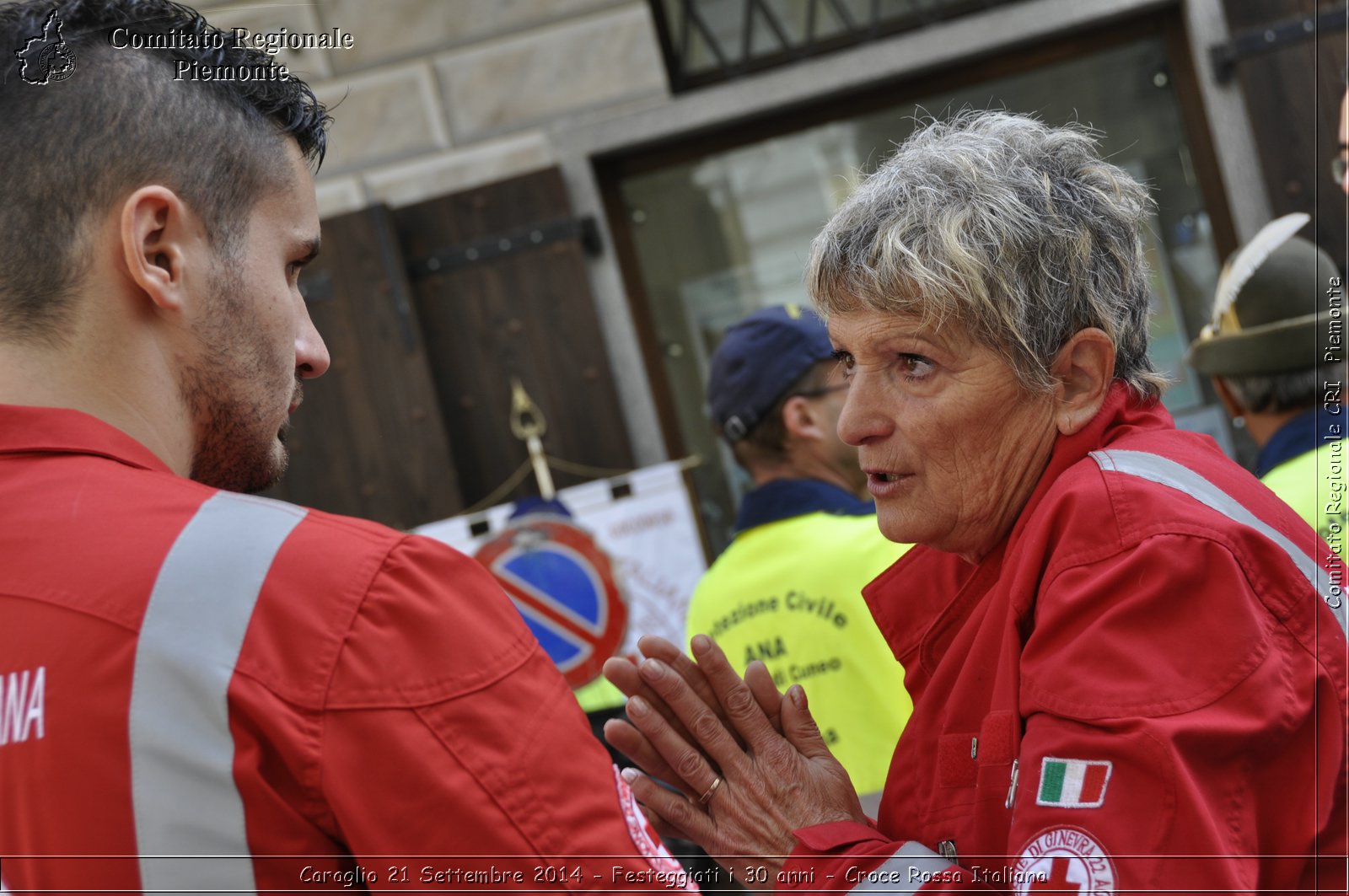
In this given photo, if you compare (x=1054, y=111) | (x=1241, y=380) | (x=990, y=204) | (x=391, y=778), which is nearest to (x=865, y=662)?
(x=1241, y=380)

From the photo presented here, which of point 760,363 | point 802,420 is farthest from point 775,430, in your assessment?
point 760,363

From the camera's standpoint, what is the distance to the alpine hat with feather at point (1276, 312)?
260cm

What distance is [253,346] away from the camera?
1321mm

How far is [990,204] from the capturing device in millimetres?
1521

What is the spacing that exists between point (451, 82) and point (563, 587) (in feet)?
7.40

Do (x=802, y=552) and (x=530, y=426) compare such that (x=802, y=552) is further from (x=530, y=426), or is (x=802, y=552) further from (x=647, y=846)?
(x=530, y=426)

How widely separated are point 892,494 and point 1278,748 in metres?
0.59

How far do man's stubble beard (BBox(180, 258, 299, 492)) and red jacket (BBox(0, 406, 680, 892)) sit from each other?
0.21 metres

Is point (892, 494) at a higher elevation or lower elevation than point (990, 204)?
lower

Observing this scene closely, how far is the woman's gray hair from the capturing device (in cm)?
150

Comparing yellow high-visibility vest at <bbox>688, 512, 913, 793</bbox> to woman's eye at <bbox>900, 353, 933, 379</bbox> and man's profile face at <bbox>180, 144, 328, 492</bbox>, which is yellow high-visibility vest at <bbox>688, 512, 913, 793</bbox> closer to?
woman's eye at <bbox>900, 353, 933, 379</bbox>

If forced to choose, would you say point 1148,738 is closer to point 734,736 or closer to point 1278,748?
point 1278,748

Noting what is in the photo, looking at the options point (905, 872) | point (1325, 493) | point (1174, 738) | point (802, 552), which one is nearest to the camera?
point (1174, 738)

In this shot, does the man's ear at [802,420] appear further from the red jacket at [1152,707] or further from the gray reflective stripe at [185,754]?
the gray reflective stripe at [185,754]
